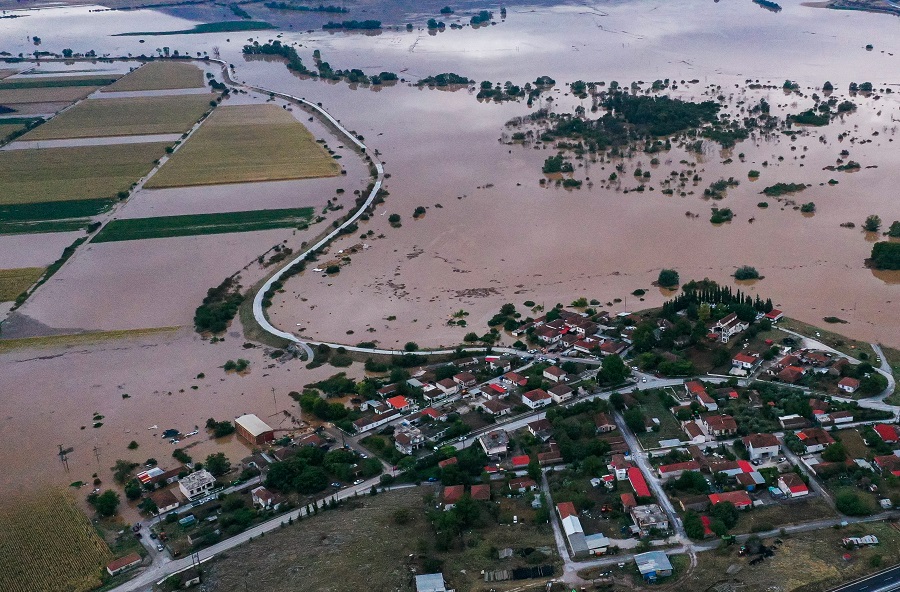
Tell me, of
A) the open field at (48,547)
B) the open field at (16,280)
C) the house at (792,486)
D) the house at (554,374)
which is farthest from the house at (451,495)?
the open field at (16,280)

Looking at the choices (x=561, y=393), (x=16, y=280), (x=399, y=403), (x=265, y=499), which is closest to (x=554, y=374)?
(x=561, y=393)

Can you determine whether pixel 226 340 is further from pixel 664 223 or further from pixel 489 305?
pixel 664 223

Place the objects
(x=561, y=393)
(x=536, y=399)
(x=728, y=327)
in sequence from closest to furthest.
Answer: (x=536, y=399) < (x=561, y=393) < (x=728, y=327)

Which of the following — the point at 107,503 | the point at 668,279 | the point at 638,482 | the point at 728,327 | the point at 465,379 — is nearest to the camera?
the point at 638,482

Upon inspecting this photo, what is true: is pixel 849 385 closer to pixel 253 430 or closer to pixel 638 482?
pixel 638 482

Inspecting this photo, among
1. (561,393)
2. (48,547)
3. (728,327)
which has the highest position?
(728,327)

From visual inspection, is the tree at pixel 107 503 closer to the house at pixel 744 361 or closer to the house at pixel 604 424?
the house at pixel 604 424
